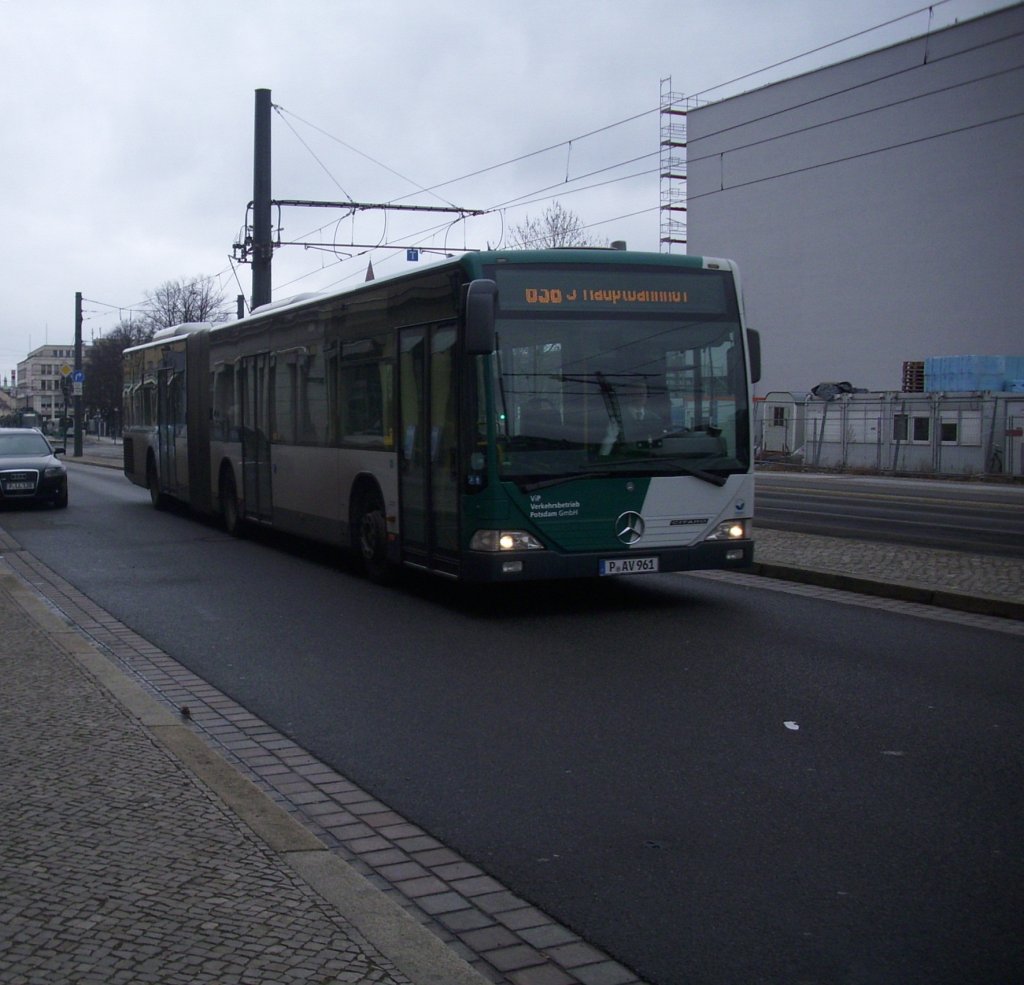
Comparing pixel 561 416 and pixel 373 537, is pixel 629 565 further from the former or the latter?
pixel 373 537

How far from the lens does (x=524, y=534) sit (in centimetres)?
1038

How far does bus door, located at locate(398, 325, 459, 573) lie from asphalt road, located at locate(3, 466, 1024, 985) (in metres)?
0.61

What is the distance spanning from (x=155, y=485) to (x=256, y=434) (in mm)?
7686

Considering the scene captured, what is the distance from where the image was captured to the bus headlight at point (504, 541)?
10.3 m

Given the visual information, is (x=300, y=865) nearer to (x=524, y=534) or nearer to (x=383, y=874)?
(x=383, y=874)

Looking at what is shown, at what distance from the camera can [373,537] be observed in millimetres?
12828

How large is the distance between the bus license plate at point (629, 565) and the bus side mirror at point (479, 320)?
2024 millimetres

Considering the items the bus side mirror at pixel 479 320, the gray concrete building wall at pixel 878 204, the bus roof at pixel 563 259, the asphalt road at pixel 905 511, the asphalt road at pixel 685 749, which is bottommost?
the asphalt road at pixel 905 511

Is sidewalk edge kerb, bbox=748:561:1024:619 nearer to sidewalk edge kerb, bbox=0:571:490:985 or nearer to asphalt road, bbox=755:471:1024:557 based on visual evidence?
asphalt road, bbox=755:471:1024:557

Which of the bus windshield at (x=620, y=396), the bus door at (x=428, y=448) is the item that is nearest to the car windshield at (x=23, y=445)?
the bus door at (x=428, y=448)

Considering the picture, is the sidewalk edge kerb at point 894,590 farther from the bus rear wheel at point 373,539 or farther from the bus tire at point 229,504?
the bus tire at point 229,504

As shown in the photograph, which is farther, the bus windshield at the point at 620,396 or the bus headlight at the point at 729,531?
the bus headlight at the point at 729,531

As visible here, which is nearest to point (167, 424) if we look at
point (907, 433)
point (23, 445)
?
point (23, 445)

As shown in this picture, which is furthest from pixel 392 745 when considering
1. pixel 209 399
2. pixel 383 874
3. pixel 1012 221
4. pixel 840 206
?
pixel 840 206
